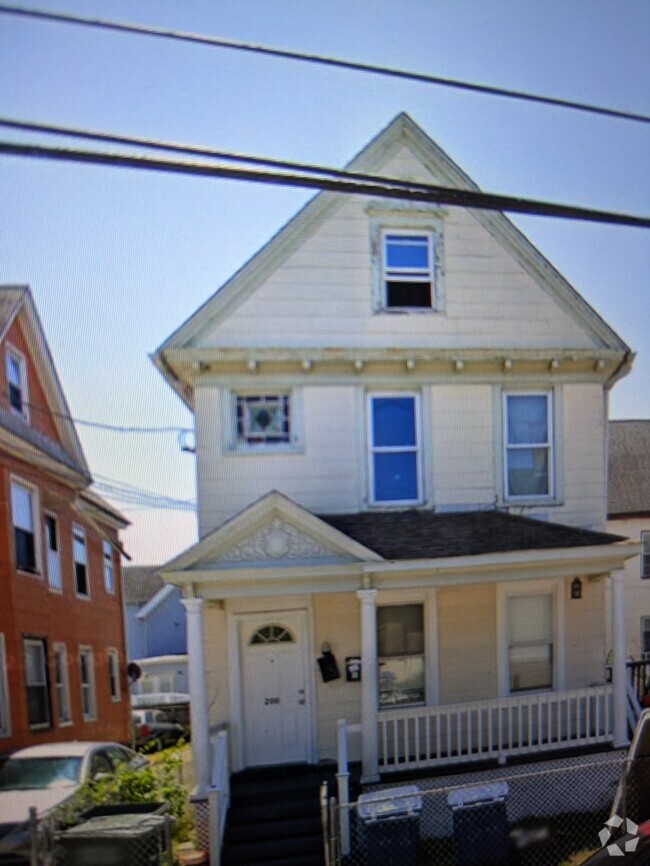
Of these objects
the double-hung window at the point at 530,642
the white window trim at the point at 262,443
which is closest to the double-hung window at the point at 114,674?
the white window trim at the point at 262,443

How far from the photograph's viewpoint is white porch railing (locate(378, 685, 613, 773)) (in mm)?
3748

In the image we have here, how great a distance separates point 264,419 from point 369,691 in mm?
2363

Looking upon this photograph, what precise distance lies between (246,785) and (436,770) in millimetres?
1514

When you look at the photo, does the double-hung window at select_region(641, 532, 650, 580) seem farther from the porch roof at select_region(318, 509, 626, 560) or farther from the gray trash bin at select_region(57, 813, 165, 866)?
the gray trash bin at select_region(57, 813, 165, 866)

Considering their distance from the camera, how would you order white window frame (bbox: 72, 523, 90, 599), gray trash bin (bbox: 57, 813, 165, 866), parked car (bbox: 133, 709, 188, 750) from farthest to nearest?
parked car (bbox: 133, 709, 188, 750) < white window frame (bbox: 72, 523, 90, 599) < gray trash bin (bbox: 57, 813, 165, 866)

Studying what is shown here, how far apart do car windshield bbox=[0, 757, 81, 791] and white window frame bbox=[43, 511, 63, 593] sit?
1.06 meters

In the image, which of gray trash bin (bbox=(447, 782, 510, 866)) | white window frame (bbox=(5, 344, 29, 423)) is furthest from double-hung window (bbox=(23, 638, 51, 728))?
gray trash bin (bbox=(447, 782, 510, 866))

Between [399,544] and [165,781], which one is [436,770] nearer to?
[399,544]

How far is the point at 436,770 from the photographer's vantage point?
373cm

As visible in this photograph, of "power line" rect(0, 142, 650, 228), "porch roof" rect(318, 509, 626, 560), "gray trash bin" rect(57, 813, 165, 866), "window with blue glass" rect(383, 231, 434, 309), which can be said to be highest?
"window with blue glass" rect(383, 231, 434, 309)

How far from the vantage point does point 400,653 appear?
4.14 m

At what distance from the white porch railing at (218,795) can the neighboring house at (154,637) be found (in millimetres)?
1282

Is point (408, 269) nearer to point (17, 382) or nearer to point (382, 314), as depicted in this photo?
point (382, 314)

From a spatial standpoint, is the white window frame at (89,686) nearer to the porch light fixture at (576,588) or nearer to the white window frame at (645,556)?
the porch light fixture at (576,588)
